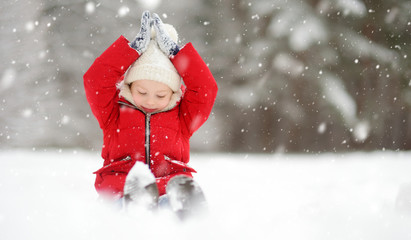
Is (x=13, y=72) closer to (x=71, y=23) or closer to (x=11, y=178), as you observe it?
(x=71, y=23)

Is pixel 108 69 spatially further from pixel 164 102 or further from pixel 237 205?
pixel 237 205

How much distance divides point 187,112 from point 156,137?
0.20 meters

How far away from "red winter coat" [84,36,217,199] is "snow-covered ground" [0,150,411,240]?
0.66 feet

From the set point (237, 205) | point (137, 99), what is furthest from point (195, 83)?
point (237, 205)

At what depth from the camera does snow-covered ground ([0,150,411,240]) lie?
3.71ft

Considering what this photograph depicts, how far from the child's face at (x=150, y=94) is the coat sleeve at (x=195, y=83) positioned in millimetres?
115

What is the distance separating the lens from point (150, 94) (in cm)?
159

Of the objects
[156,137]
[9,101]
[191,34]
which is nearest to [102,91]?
[156,137]

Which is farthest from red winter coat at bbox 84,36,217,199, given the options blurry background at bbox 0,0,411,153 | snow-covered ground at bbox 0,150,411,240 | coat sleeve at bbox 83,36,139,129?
blurry background at bbox 0,0,411,153

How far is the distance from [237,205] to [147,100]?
0.61 meters

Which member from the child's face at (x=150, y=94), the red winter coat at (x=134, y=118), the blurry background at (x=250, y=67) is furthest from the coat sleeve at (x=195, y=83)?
the blurry background at (x=250, y=67)

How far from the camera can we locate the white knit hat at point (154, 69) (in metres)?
1.58

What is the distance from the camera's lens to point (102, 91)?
1602 mm

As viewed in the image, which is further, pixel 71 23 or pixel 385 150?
pixel 385 150
